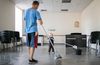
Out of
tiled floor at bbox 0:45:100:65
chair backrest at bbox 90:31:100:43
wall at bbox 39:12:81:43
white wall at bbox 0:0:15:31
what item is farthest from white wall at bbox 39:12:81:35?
tiled floor at bbox 0:45:100:65

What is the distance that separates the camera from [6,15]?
10836mm

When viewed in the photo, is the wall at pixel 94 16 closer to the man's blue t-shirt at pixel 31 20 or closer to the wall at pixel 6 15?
the wall at pixel 6 15

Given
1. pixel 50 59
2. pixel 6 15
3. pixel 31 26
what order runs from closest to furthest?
pixel 31 26
pixel 50 59
pixel 6 15

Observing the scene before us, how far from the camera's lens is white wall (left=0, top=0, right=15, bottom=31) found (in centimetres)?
1003

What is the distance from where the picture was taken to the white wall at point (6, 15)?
10.0 metres

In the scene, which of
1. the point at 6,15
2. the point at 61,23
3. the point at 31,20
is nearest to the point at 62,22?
the point at 61,23

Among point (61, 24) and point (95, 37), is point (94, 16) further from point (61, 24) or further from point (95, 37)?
point (61, 24)

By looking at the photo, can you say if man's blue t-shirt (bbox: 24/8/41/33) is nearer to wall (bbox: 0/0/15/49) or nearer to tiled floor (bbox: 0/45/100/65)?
tiled floor (bbox: 0/45/100/65)

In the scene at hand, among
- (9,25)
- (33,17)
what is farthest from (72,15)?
(33,17)

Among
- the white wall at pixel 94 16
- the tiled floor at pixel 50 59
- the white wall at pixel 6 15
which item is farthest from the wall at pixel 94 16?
the white wall at pixel 6 15

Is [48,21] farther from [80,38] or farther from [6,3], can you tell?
[6,3]

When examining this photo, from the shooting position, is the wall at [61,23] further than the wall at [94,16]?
Yes

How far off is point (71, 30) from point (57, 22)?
54.2 inches

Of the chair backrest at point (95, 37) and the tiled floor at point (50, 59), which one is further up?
the chair backrest at point (95, 37)
